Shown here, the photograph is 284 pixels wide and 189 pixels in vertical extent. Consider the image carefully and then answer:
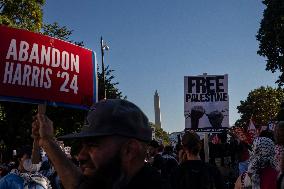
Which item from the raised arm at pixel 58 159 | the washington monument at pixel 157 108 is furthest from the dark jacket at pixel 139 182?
the washington monument at pixel 157 108

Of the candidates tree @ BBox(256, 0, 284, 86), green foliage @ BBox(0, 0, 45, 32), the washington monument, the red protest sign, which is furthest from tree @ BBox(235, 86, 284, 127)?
the washington monument

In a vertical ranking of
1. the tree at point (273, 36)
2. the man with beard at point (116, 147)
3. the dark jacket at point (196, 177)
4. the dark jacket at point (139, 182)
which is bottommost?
the dark jacket at point (196, 177)

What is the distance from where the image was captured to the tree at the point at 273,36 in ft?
108

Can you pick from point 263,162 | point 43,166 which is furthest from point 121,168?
point 43,166

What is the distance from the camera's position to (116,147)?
1.87 m

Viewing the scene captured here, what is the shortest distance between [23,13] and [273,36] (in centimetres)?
1578

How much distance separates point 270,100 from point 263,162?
55.7m

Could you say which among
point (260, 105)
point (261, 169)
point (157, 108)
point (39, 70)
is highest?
point (157, 108)

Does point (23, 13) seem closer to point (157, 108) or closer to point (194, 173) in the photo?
point (194, 173)

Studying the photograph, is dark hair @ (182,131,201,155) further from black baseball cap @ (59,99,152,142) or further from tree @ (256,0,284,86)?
tree @ (256,0,284,86)

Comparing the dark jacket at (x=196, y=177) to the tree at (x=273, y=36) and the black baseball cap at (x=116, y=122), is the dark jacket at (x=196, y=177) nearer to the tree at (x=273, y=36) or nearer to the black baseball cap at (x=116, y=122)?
the black baseball cap at (x=116, y=122)

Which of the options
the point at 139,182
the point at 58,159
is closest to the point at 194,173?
the point at 58,159

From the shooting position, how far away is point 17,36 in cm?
451

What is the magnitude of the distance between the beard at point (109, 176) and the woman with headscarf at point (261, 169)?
3155 millimetres
